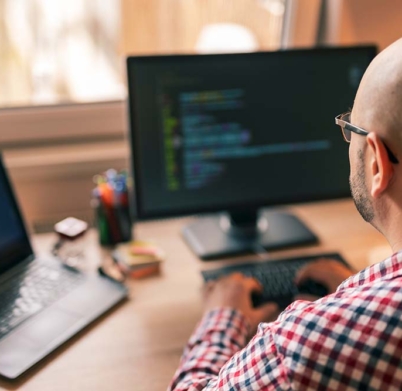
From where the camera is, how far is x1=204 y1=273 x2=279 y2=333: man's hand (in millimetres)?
1256

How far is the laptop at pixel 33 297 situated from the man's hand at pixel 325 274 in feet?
1.32

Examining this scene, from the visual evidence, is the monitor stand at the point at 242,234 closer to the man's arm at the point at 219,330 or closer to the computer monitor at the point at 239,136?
the computer monitor at the point at 239,136

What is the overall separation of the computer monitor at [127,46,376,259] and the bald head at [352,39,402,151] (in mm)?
620

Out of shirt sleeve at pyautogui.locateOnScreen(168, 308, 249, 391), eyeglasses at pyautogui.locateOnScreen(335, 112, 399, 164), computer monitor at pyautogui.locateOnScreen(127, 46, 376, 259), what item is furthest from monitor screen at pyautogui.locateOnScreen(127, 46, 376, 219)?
eyeglasses at pyautogui.locateOnScreen(335, 112, 399, 164)

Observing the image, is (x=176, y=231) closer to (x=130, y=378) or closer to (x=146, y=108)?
(x=146, y=108)

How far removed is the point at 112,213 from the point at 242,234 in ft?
1.14

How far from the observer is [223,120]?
4.94ft

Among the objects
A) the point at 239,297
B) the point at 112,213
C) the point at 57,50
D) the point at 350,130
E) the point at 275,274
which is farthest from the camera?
the point at 57,50

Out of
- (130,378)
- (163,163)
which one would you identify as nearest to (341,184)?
(163,163)

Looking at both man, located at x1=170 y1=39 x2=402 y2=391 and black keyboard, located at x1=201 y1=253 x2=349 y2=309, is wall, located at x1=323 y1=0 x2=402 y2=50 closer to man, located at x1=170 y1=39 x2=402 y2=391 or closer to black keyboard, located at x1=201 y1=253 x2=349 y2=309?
black keyboard, located at x1=201 y1=253 x2=349 y2=309

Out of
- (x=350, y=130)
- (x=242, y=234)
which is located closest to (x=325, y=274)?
(x=242, y=234)

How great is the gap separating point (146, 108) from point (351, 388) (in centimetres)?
88

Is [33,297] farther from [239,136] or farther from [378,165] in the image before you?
[378,165]

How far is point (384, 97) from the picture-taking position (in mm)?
851
